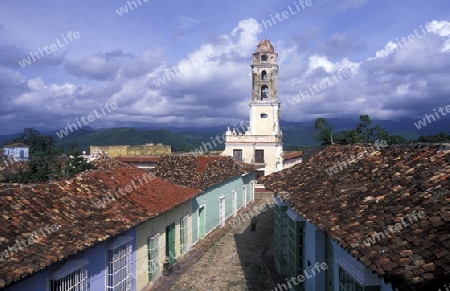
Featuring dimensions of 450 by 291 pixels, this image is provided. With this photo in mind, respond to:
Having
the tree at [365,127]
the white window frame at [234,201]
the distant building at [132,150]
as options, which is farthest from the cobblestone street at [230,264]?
the distant building at [132,150]

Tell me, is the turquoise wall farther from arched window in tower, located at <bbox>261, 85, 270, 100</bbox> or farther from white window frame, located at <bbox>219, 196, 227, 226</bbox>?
arched window in tower, located at <bbox>261, 85, 270, 100</bbox>

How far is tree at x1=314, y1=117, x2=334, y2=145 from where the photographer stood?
38281mm

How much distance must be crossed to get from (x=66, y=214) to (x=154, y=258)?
12.6ft

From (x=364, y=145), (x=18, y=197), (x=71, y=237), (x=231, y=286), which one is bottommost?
(x=231, y=286)

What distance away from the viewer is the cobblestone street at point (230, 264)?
1154 cm

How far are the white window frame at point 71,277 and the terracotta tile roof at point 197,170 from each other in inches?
362

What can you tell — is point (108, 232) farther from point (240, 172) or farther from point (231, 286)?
point (240, 172)

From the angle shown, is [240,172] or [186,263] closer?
[186,263]

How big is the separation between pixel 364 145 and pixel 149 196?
6066mm

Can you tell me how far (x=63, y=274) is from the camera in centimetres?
675

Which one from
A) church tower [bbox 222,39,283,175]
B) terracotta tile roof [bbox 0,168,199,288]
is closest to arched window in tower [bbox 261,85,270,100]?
church tower [bbox 222,39,283,175]

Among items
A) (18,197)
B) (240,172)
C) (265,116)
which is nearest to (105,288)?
(18,197)

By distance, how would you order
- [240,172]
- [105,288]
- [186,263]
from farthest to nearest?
1. [240,172]
2. [186,263]
3. [105,288]

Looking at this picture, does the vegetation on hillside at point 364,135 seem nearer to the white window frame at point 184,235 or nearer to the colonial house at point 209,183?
the colonial house at point 209,183
